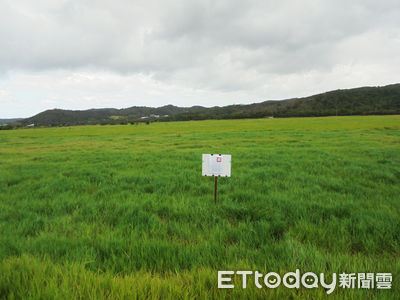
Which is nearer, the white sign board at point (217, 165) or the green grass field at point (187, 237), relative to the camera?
the green grass field at point (187, 237)

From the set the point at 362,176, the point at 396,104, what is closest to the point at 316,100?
the point at 396,104

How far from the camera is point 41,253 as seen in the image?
7.52ft

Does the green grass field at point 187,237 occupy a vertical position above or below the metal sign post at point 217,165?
below

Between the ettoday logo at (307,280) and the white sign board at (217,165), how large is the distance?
187 cm

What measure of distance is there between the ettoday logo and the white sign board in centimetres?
187

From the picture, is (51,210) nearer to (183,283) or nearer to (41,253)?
(41,253)

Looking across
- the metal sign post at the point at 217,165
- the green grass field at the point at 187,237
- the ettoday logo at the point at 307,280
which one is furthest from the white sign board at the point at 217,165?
the ettoday logo at the point at 307,280

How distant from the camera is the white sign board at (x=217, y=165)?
3.49m

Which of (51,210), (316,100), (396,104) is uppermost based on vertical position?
(316,100)

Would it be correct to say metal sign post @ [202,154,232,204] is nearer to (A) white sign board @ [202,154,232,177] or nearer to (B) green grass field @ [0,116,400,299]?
(A) white sign board @ [202,154,232,177]

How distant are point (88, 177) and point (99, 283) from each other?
16.5 feet

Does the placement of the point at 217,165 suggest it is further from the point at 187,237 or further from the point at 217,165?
the point at 187,237

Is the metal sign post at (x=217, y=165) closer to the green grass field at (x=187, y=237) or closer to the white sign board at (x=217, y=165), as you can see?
the white sign board at (x=217, y=165)

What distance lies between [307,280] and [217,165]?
7.11 ft
